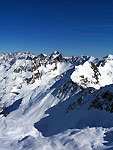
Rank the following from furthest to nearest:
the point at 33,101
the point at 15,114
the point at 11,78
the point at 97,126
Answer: the point at 11,78, the point at 33,101, the point at 15,114, the point at 97,126

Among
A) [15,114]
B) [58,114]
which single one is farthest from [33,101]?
[58,114]

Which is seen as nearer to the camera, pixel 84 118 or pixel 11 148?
pixel 11 148

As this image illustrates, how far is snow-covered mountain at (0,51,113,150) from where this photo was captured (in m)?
24.0

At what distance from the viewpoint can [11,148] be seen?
2541cm

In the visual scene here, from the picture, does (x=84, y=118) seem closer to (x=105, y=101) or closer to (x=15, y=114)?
(x=105, y=101)

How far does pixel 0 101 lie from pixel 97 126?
63.1 metres

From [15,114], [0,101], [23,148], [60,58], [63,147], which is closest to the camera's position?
[63,147]

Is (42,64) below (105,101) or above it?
above

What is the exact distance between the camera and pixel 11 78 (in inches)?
4085

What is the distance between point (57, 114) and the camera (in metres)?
44.8

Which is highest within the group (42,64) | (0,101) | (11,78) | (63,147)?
(42,64)

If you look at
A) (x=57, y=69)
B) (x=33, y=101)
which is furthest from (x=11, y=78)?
(x=33, y=101)

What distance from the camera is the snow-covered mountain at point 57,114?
A: 78.6 ft

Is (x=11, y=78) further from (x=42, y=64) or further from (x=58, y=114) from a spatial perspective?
(x=58, y=114)
